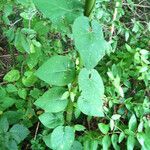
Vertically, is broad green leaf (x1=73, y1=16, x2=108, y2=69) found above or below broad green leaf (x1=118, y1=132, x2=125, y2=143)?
above

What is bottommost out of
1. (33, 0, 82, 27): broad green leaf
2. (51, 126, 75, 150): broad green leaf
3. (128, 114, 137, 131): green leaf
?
(128, 114, 137, 131): green leaf

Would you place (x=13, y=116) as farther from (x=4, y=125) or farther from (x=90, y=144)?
(x=90, y=144)

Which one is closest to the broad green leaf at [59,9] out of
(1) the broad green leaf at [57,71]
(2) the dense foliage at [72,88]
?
(2) the dense foliage at [72,88]

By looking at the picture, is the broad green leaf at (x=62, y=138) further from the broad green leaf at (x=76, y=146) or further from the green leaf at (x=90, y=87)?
the green leaf at (x=90, y=87)

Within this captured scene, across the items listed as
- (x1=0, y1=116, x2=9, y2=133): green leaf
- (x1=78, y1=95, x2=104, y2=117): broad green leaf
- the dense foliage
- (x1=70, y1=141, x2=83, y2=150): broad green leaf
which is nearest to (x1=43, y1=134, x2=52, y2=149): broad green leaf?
the dense foliage

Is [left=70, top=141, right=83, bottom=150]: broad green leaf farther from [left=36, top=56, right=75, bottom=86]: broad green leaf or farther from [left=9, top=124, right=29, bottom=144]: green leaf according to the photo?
[left=36, top=56, right=75, bottom=86]: broad green leaf

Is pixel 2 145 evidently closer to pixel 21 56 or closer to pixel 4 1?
pixel 21 56
